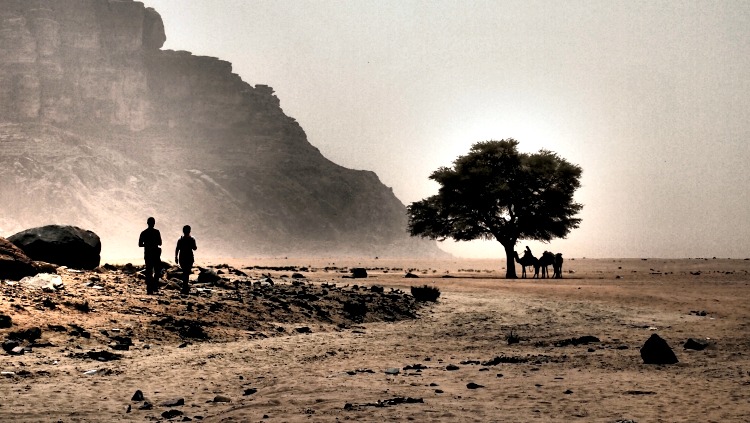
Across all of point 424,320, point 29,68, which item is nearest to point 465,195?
point 424,320

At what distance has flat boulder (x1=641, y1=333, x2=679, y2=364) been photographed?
39.0 ft

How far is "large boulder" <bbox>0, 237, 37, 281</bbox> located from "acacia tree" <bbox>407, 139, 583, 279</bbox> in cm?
4109

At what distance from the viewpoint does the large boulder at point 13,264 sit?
16984mm

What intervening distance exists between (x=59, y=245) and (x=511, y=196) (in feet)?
130

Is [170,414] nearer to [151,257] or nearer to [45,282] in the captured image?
[45,282]

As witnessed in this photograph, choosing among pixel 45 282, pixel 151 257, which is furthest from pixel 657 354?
pixel 45 282

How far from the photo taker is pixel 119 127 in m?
192

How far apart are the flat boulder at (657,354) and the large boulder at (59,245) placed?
1600cm

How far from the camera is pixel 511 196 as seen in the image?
54.4 m

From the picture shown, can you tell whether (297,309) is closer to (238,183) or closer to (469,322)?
(469,322)

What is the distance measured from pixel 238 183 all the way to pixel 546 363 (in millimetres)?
189984

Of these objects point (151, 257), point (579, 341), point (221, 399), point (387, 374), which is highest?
point (151, 257)

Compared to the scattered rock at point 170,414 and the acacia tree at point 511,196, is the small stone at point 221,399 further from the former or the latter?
the acacia tree at point 511,196

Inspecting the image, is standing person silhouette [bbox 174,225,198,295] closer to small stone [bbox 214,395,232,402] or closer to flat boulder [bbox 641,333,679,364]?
small stone [bbox 214,395,232,402]
